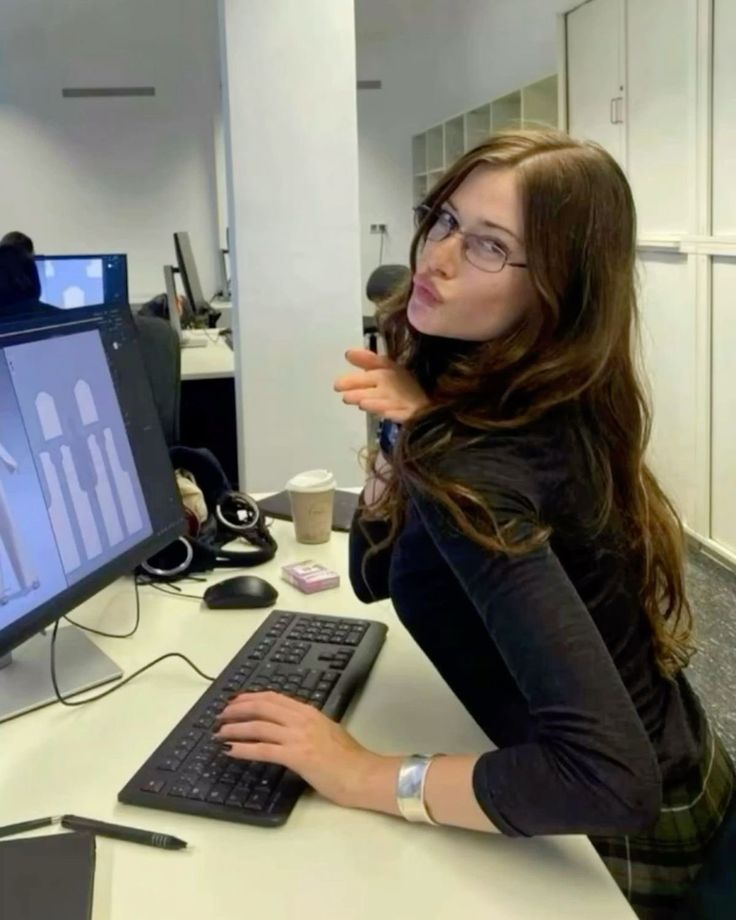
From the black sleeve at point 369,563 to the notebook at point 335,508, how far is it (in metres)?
0.36

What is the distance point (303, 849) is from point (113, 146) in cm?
817

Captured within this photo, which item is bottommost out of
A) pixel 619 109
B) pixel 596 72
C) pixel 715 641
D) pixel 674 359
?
pixel 715 641

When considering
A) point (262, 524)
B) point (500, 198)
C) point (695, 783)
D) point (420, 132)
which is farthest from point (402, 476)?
point (420, 132)

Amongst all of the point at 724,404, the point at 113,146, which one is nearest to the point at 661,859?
the point at 724,404

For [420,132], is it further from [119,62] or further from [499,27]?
[119,62]

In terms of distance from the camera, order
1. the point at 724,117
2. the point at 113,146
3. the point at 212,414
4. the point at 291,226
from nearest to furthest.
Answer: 1. the point at 291,226
2. the point at 724,117
3. the point at 212,414
4. the point at 113,146

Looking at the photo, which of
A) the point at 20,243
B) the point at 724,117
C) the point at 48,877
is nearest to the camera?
the point at 48,877

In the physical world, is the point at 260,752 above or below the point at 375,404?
below

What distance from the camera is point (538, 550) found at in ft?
2.70

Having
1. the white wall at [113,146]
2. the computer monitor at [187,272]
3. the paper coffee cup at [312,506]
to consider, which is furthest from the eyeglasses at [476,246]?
the white wall at [113,146]

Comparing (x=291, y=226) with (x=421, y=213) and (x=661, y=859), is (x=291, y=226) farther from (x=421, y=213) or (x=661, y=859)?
(x=661, y=859)

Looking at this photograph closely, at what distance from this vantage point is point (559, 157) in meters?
0.95

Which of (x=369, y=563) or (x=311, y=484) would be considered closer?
(x=369, y=563)

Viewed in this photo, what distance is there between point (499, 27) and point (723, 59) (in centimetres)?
362
